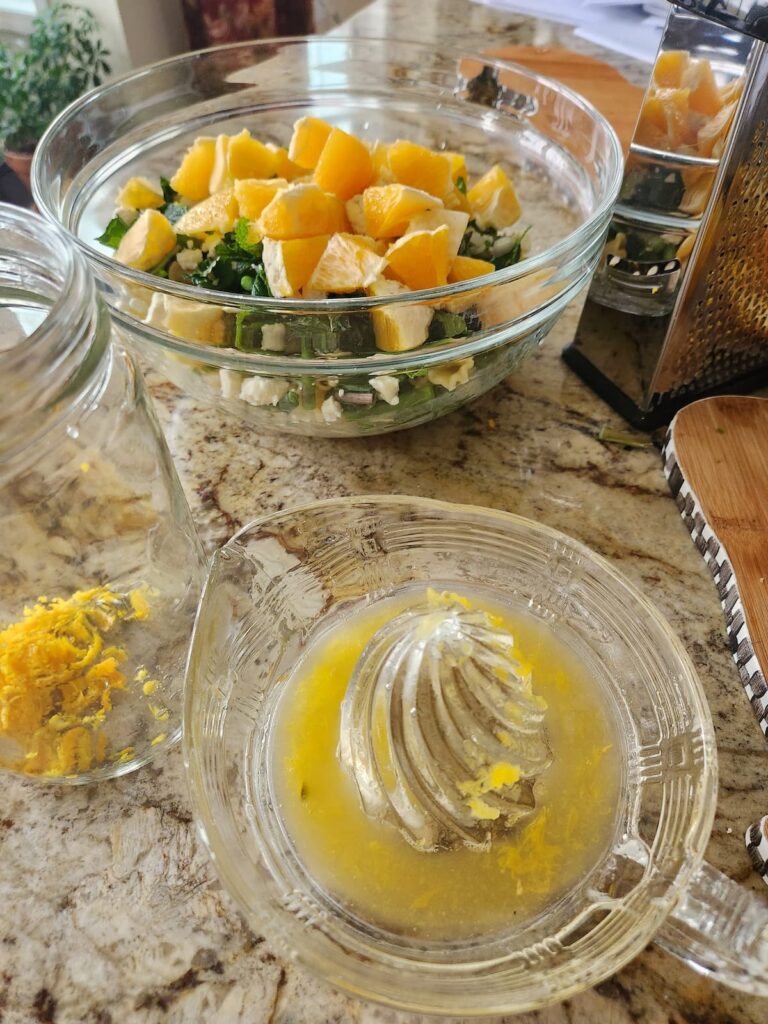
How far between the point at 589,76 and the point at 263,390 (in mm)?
1026

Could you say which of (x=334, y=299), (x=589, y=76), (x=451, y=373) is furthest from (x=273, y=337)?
(x=589, y=76)

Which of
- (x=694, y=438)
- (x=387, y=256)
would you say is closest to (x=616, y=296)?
(x=694, y=438)

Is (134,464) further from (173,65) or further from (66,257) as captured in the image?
(173,65)

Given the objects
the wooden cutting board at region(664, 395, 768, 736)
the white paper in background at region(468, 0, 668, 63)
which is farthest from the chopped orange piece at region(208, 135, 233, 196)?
the white paper in background at region(468, 0, 668, 63)

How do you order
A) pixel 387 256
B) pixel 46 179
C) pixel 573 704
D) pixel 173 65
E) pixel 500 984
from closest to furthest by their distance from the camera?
pixel 500 984
pixel 573 704
pixel 387 256
pixel 46 179
pixel 173 65

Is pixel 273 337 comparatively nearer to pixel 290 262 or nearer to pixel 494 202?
pixel 290 262

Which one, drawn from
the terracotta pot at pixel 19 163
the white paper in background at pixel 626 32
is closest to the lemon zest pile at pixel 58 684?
the white paper in background at pixel 626 32

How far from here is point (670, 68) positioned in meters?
0.67

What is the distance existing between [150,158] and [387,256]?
45 centimetres

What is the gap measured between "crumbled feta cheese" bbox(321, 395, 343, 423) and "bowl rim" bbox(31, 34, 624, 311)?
0.11 m

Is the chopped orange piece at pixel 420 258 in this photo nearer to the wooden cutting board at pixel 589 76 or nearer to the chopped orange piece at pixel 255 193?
the chopped orange piece at pixel 255 193

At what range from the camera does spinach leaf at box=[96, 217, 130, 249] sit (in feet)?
2.63

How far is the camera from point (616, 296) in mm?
813

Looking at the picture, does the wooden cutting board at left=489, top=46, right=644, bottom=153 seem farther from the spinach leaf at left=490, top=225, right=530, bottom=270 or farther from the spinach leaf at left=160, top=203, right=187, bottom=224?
the spinach leaf at left=160, top=203, right=187, bottom=224
